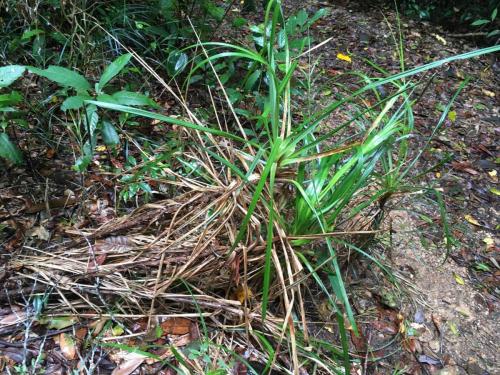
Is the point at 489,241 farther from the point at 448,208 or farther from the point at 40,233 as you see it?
the point at 40,233

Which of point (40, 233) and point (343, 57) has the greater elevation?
point (343, 57)

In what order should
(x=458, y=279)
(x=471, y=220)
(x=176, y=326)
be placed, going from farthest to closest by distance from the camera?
(x=471, y=220) → (x=458, y=279) → (x=176, y=326)

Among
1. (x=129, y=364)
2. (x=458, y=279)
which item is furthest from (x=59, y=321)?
(x=458, y=279)

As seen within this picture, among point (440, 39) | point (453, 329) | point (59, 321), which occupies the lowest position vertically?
point (453, 329)

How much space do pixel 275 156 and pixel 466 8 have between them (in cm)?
392

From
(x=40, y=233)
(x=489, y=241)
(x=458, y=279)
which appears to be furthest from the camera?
(x=489, y=241)

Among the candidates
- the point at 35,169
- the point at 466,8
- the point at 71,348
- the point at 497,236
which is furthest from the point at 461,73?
the point at 71,348

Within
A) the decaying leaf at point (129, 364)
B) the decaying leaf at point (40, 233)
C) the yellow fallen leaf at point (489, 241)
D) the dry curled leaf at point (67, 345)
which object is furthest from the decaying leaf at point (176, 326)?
the yellow fallen leaf at point (489, 241)

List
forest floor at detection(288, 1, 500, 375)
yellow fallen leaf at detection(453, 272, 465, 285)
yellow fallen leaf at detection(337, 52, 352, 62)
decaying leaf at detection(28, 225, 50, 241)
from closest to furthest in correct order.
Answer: decaying leaf at detection(28, 225, 50, 241) < forest floor at detection(288, 1, 500, 375) < yellow fallen leaf at detection(453, 272, 465, 285) < yellow fallen leaf at detection(337, 52, 352, 62)

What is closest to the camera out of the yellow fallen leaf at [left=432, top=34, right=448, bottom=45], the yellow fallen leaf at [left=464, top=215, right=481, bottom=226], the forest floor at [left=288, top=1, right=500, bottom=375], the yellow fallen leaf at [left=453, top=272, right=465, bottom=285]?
the forest floor at [left=288, top=1, right=500, bottom=375]

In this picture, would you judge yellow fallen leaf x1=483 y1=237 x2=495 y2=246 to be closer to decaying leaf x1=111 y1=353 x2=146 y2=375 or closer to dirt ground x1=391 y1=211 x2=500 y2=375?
dirt ground x1=391 y1=211 x2=500 y2=375

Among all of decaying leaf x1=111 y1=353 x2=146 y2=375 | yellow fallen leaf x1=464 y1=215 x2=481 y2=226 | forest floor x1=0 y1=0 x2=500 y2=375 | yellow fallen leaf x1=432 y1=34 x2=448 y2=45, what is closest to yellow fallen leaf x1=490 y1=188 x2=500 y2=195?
forest floor x1=0 y1=0 x2=500 y2=375

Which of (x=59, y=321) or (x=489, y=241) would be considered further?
(x=489, y=241)

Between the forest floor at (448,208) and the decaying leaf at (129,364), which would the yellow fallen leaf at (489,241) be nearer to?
the forest floor at (448,208)
